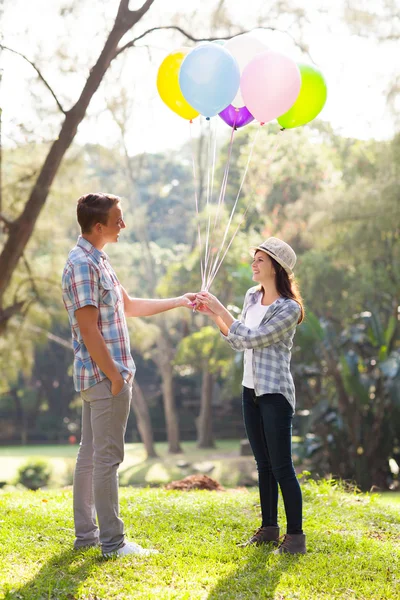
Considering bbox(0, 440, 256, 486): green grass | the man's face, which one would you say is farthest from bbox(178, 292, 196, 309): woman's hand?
bbox(0, 440, 256, 486): green grass

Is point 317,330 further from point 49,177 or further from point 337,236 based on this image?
point 49,177

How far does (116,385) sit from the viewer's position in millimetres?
3299

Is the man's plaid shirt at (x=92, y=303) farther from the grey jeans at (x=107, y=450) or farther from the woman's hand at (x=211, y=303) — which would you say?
the woman's hand at (x=211, y=303)

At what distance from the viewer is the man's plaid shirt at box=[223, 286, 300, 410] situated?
349 cm

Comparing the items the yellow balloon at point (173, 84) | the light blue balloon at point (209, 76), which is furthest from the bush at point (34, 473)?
the light blue balloon at point (209, 76)

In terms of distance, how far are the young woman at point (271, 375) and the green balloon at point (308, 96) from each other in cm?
118

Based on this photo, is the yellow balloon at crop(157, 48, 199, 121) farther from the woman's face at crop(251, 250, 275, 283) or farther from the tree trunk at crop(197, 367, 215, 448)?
the tree trunk at crop(197, 367, 215, 448)

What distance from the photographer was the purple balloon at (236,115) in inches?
185

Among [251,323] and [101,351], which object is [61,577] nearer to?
[101,351]

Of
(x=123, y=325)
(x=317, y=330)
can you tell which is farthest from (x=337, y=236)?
(x=123, y=325)

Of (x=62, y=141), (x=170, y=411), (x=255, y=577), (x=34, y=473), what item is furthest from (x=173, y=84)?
(x=170, y=411)

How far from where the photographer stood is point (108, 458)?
3.37 meters

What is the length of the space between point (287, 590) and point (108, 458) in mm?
954

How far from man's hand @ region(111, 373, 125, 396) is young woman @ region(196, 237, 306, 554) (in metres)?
0.58
